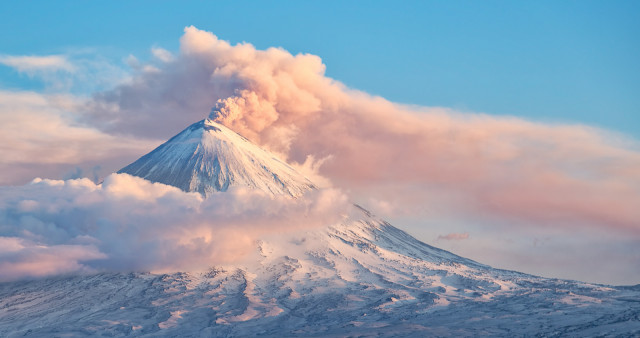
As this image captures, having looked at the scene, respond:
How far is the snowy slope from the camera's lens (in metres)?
139

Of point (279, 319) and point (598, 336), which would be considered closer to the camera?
point (598, 336)

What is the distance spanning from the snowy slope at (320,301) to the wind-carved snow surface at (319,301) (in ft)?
0.83

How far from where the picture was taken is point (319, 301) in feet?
531

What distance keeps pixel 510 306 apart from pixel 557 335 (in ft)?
82.4

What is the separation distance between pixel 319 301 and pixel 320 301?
0.26 m

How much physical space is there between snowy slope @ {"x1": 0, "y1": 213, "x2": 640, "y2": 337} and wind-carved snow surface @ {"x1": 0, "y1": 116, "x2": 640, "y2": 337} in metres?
0.25

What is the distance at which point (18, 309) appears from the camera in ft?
550

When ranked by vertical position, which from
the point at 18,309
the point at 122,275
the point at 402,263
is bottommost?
the point at 18,309

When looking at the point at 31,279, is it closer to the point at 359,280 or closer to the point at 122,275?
the point at 122,275

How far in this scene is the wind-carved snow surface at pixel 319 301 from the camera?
139 meters

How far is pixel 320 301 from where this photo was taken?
16162 centimetres

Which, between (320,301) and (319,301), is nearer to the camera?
(320,301)

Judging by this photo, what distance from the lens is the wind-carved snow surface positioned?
138875 millimetres

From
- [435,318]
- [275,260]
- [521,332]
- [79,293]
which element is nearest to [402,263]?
[275,260]
